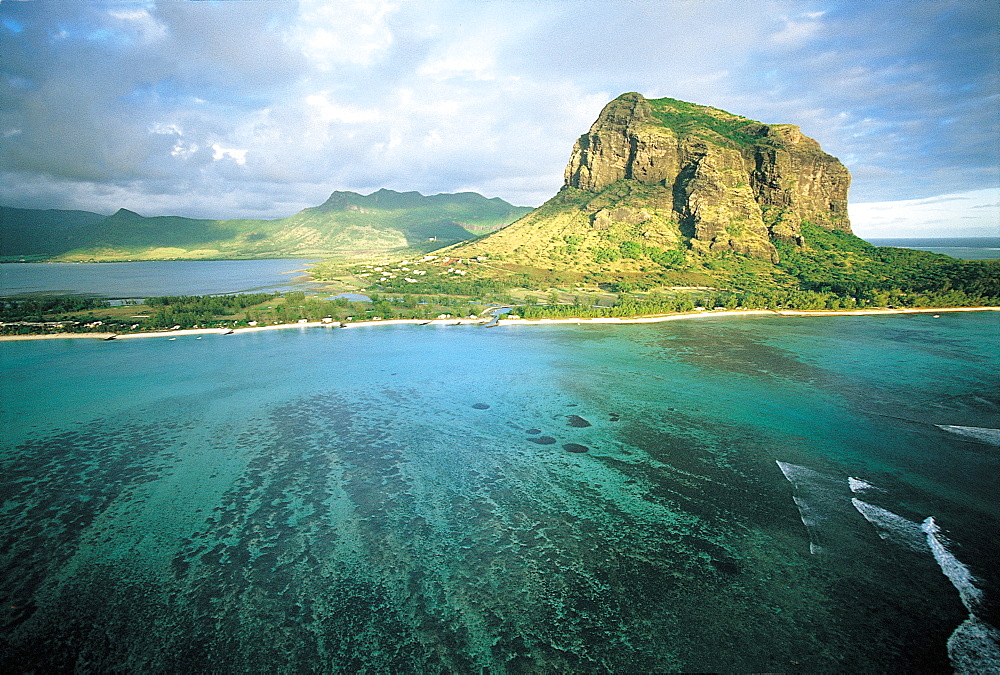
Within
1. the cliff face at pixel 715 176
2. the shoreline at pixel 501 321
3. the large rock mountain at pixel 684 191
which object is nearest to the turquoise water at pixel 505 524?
the shoreline at pixel 501 321


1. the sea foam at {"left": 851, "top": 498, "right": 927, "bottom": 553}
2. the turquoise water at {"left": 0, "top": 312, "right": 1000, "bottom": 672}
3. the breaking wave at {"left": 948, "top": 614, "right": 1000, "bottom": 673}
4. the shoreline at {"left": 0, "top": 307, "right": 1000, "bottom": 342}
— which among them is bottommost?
the turquoise water at {"left": 0, "top": 312, "right": 1000, "bottom": 672}

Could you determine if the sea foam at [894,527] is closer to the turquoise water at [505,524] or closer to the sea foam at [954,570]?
the turquoise water at [505,524]

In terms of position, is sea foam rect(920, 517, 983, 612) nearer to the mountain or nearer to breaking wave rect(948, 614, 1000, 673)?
breaking wave rect(948, 614, 1000, 673)

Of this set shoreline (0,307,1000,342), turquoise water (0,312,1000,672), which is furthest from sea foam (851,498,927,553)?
shoreline (0,307,1000,342)

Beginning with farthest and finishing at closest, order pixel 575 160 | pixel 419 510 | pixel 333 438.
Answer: pixel 575 160
pixel 333 438
pixel 419 510

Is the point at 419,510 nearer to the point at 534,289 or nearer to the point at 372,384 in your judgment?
the point at 372,384

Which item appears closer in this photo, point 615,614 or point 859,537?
point 615,614

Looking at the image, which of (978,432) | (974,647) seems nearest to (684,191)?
(978,432)

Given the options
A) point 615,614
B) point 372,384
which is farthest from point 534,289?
point 615,614
